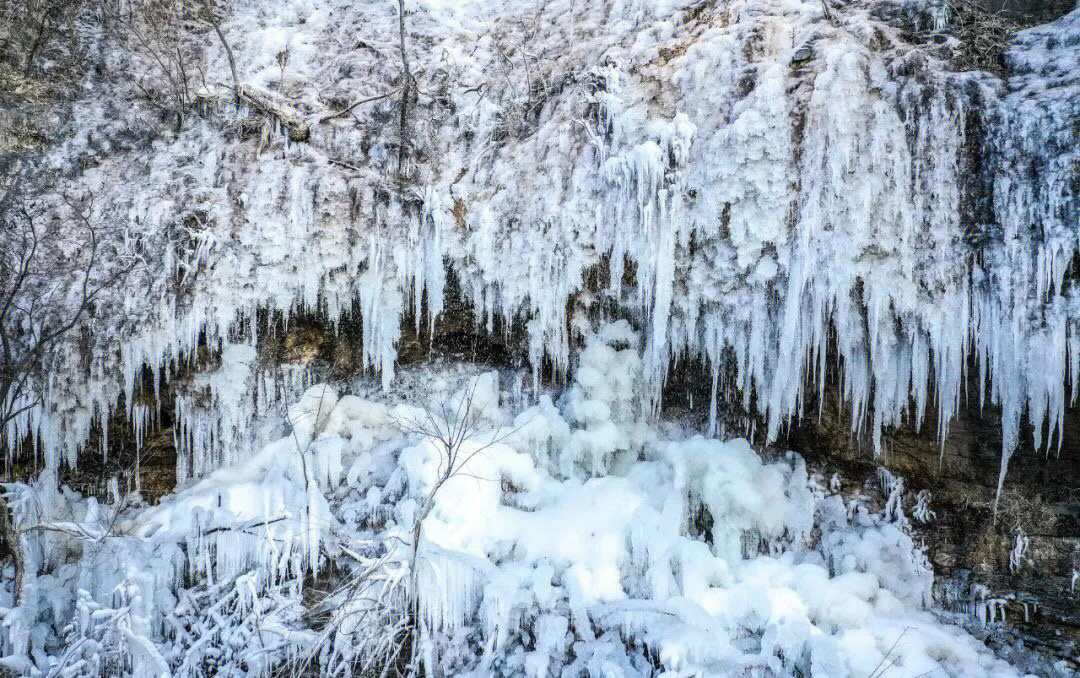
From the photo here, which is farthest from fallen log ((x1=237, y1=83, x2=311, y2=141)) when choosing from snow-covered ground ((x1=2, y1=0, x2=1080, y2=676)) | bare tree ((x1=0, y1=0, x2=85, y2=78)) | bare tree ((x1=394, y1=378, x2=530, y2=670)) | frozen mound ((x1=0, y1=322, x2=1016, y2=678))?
bare tree ((x1=394, y1=378, x2=530, y2=670))

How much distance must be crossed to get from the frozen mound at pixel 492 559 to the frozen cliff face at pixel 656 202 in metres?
0.62

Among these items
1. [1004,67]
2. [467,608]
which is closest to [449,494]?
[467,608]

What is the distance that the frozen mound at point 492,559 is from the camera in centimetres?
425

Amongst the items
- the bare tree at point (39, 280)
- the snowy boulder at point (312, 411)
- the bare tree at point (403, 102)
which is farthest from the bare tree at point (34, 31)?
the snowy boulder at point (312, 411)

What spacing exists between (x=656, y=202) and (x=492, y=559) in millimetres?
3323

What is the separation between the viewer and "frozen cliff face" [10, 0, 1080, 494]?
13.6ft

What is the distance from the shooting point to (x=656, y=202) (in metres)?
4.84

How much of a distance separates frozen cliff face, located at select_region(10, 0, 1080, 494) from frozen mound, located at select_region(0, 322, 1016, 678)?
624mm

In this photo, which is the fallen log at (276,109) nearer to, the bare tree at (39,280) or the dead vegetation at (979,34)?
the bare tree at (39,280)

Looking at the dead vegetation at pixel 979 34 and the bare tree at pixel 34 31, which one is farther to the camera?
the bare tree at pixel 34 31

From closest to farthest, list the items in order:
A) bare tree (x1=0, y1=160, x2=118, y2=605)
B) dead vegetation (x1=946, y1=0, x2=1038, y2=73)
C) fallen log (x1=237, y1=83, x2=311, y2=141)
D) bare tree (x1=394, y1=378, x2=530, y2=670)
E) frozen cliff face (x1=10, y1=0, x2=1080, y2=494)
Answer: frozen cliff face (x1=10, y1=0, x2=1080, y2=494) < dead vegetation (x1=946, y1=0, x2=1038, y2=73) < bare tree (x1=394, y1=378, x2=530, y2=670) < bare tree (x1=0, y1=160, x2=118, y2=605) < fallen log (x1=237, y1=83, x2=311, y2=141)

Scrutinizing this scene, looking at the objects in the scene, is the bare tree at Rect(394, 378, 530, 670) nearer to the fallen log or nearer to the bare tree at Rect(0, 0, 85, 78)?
the fallen log

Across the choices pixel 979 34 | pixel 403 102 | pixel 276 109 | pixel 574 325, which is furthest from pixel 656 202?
pixel 276 109

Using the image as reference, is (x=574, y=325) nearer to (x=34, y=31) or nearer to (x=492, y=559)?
(x=492, y=559)
